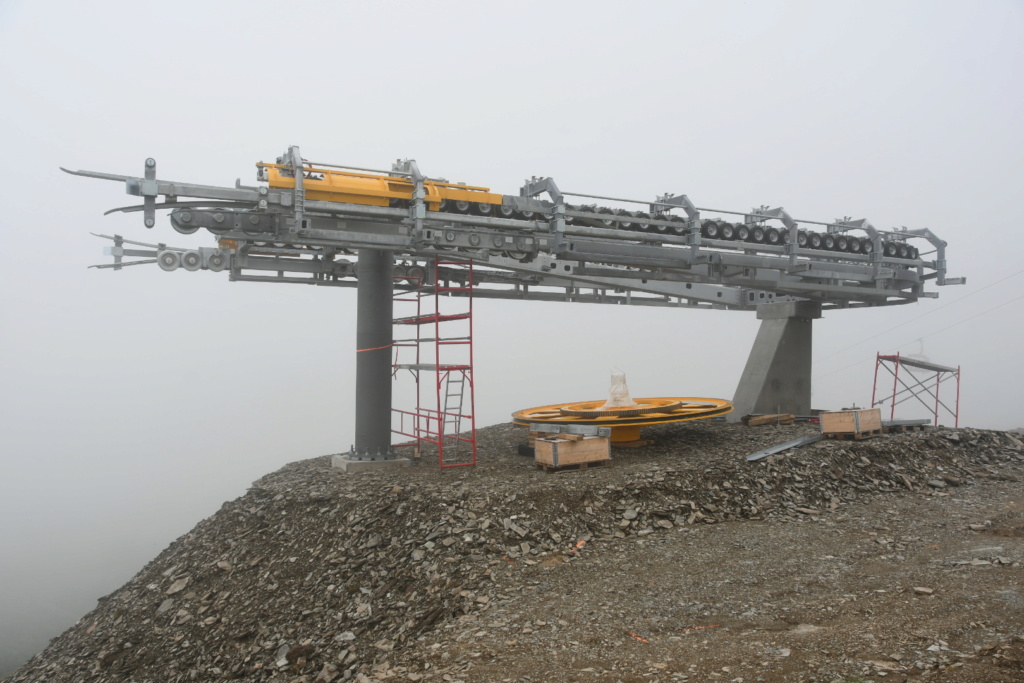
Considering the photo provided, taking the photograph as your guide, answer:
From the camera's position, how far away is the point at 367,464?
1133cm

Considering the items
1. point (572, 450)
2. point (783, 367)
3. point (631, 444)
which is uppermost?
point (783, 367)

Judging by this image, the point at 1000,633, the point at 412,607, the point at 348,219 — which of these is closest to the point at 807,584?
the point at 1000,633

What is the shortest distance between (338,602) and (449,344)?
4354mm

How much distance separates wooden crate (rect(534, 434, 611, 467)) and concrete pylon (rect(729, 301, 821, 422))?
6.01 metres

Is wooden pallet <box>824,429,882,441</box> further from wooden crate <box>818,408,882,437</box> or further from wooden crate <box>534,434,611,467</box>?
wooden crate <box>534,434,611,467</box>

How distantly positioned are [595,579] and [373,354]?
537 centimetres

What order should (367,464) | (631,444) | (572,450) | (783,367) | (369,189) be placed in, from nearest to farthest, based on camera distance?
(369,189) → (572,450) → (367,464) → (631,444) → (783,367)

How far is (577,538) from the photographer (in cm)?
842

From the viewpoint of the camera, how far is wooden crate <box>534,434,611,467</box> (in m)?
10.3

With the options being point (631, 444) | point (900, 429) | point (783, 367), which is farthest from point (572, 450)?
point (783, 367)

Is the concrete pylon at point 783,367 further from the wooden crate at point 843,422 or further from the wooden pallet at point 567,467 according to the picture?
the wooden pallet at point 567,467

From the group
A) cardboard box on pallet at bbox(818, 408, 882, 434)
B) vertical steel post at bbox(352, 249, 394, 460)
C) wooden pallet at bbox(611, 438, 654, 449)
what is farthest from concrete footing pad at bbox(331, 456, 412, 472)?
cardboard box on pallet at bbox(818, 408, 882, 434)

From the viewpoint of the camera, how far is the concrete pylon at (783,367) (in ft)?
51.0

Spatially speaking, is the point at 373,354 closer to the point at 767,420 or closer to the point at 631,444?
the point at 631,444
